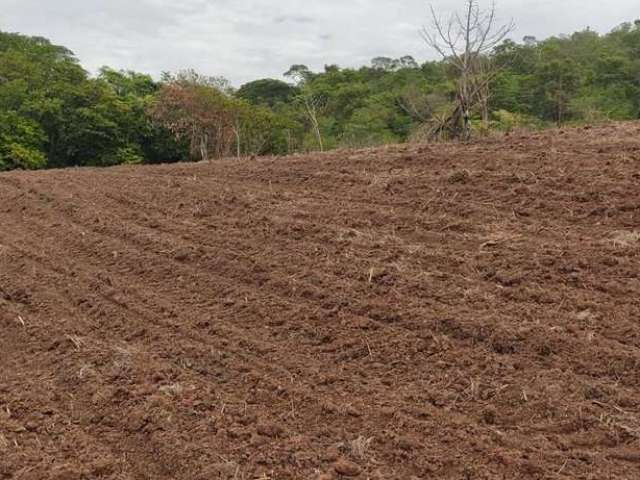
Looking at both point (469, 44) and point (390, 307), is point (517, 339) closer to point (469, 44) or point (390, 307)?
point (390, 307)

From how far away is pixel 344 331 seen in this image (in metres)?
3.41

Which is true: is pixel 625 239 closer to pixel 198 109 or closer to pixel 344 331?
pixel 344 331

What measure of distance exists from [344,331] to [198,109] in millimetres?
17839

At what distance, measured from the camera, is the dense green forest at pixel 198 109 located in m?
20.2

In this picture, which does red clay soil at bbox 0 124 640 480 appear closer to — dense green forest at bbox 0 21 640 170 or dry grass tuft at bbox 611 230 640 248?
dry grass tuft at bbox 611 230 640 248

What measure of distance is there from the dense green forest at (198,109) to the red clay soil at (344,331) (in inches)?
464

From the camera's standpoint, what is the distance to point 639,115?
941 inches

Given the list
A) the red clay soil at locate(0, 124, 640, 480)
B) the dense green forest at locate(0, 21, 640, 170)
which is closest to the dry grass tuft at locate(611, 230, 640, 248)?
the red clay soil at locate(0, 124, 640, 480)

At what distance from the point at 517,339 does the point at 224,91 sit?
2190 centimetres

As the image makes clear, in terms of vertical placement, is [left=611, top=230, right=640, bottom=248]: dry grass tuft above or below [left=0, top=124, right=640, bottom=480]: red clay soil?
above

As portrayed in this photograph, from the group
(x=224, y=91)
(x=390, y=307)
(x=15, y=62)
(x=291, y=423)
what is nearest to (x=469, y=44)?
(x=390, y=307)

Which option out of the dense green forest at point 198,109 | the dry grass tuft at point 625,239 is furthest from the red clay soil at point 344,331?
the dense green forest at point 198,109

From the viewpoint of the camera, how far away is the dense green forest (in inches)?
797

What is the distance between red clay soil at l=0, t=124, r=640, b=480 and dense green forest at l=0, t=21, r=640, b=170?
1178cm
